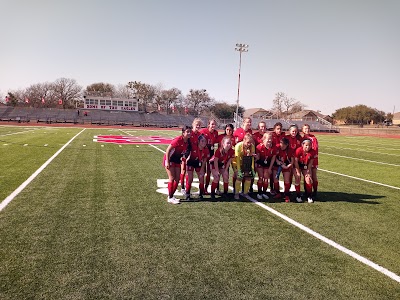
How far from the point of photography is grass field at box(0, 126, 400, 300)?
3100 mm

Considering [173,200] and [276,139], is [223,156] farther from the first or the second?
[173,200]

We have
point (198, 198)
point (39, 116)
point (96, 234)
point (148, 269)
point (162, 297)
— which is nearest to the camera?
point (162, 297)

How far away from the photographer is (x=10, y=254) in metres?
3.63

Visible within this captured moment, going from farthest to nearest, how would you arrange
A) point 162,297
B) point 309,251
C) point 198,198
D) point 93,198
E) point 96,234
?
point 198,198 → point 93,198 → point 96,234 → point 309,251 → point 162,297

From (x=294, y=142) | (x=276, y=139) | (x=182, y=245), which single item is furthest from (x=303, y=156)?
(x=182, y=245)

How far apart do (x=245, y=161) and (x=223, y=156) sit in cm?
54

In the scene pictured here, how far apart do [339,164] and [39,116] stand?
2265 inches

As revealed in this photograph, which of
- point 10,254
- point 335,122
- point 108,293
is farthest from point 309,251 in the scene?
point 335,122

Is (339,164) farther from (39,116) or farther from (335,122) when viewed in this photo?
(335,122)

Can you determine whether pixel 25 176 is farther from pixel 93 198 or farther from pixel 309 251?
pixel 309 251

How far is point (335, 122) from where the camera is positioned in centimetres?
10838

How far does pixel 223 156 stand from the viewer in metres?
6.86

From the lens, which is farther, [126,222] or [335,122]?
[335,122]

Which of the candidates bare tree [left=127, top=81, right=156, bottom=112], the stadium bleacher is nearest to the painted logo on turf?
the stadium bleacher
